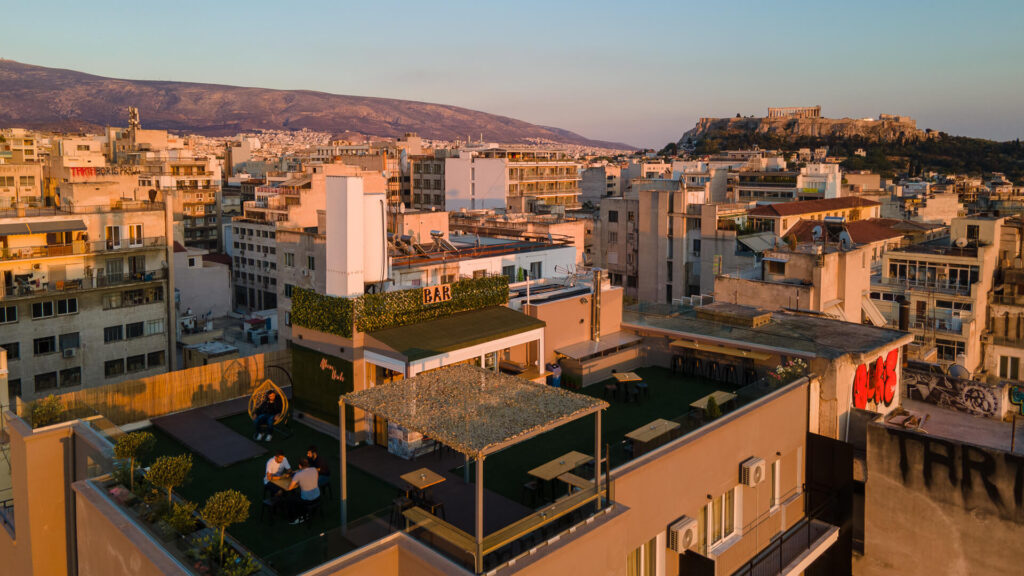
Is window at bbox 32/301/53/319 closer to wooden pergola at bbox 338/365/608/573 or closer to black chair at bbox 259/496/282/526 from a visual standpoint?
black chair at bbox 259/496/282/526

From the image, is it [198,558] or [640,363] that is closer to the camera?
[198,558]

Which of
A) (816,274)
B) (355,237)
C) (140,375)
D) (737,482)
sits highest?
(355,237)

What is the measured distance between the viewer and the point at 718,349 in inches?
740

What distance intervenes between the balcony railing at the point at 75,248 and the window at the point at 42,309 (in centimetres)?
244

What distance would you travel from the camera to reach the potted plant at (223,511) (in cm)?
904

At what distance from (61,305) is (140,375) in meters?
5.13

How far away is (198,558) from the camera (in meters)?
9.09

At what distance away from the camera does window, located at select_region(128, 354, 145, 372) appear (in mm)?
39000

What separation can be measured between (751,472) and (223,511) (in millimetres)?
9745

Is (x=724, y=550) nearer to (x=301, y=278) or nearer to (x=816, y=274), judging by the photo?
(x=816, y=274)

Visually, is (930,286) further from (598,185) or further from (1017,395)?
(598,185)

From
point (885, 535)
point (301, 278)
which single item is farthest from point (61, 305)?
point (885, 535)

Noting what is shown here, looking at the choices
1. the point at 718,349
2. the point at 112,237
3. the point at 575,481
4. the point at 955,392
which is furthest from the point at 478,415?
the point at 112,237

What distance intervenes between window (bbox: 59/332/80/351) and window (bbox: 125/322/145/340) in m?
2.37
